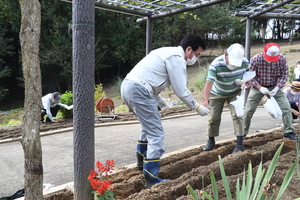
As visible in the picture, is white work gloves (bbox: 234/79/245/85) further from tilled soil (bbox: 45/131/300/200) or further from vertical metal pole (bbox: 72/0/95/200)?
vertical metal pole (bbox: 72/0/95/200)

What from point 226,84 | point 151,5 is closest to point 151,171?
point 226,84

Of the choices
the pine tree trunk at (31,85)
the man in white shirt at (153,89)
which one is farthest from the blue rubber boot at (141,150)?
the pine tree trunk at (31,85)

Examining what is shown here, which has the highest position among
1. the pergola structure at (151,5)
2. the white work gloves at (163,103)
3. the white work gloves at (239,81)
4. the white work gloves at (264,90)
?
the pergola structure at (151,5)

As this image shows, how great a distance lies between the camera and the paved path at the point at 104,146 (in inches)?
155

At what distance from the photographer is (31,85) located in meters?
1.97

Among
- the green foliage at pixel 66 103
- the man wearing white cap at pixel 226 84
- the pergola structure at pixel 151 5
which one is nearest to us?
the man wearing white cap at pixel 226 84

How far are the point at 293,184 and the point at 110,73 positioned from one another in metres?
26.0

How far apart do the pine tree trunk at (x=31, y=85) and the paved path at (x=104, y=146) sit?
5.34 ft

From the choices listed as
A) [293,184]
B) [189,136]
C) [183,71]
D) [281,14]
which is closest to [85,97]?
[183,71]

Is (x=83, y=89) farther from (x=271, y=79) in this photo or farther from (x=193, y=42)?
(x=271, y=79)

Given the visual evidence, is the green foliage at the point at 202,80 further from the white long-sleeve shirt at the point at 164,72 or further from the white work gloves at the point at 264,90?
the white long-sleeve shirt at the point at 164,72

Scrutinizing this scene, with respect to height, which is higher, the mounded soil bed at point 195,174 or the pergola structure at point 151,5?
the pergola structure at point 151,5

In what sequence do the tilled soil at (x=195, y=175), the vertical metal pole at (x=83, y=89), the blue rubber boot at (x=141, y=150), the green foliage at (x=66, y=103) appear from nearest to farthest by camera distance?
the vertical metal pole at (x=83, y=89) < the tilled soil at (x=195, y=175) < the blue rubber boot at (x=141, y=150) < the green foliage at (x=66, y=103)

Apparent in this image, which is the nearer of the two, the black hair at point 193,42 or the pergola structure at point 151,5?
the black hair at point 193,42
